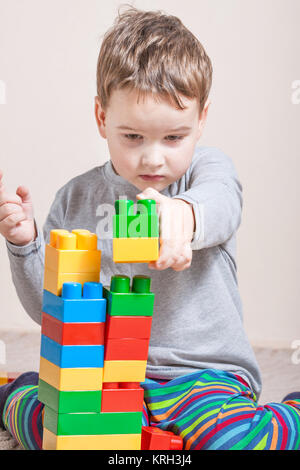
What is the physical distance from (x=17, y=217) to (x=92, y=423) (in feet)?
0.88

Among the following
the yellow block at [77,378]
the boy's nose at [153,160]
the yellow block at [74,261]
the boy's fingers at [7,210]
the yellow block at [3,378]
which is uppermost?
the boy's nose at [153,160]

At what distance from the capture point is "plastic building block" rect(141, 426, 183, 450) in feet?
2.22

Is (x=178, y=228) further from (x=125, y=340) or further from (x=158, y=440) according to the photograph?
(x=158, y=440)

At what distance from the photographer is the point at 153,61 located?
0.76 meters

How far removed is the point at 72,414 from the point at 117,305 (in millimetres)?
105

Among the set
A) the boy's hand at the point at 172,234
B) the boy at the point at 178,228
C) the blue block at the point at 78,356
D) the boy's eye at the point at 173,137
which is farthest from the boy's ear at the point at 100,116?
the blue block at the point at 78,356

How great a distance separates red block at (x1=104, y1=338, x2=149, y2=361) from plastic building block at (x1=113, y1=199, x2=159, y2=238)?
10 centimetres

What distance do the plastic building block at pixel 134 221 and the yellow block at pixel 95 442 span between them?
0.18 meters

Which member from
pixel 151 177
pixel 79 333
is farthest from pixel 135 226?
pixel 151 177

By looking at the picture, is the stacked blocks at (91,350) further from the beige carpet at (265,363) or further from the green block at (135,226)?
the beige carpet at (265,363)

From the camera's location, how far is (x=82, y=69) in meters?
1.30

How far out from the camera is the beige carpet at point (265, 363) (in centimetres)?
111

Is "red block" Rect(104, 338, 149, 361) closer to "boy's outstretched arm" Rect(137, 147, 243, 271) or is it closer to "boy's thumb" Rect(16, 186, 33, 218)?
"boy's outstretched arm" Rect(137, 147, 243, 271)

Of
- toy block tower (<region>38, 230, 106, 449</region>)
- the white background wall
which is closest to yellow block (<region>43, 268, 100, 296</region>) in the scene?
toy block tower (<region>38, 230, 106, 449</region>)
